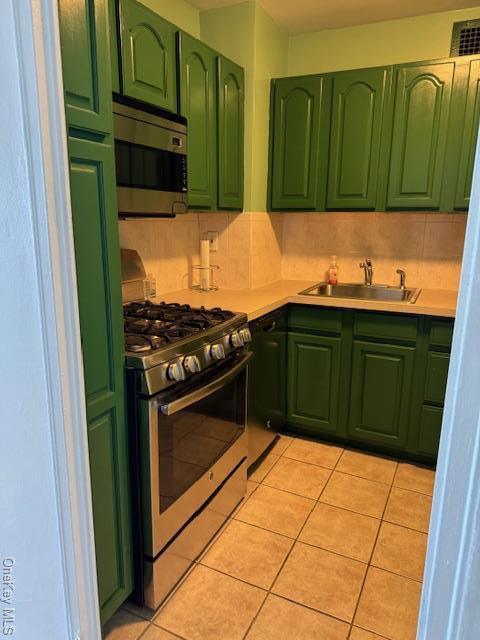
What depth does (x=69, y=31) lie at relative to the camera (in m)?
1.07

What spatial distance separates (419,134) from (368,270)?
0.85 meters

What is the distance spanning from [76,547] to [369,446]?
1978 mm

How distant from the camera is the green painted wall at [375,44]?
2531mm

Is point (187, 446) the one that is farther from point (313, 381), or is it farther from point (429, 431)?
point (429, 431)

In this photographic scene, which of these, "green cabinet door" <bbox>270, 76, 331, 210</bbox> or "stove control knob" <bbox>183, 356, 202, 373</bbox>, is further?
"green cabinet door" <bbox>270, 76, 331, 210</bbox>

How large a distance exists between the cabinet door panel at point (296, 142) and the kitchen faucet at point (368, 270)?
52cm

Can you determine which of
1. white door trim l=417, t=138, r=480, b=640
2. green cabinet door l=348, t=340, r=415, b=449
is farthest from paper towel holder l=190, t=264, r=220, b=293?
white door trim l=417, t=138, r=480, b=640

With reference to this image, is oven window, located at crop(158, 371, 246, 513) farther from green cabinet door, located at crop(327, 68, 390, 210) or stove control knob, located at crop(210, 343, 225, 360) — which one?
green cabinet door, located at crop(327, 68, 390, 210)

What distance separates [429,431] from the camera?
2.44m

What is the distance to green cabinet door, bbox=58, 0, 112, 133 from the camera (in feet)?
3.54

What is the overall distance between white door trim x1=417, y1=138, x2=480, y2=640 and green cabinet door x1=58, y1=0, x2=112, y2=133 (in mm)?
979

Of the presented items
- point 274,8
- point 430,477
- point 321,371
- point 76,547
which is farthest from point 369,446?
point 274,8

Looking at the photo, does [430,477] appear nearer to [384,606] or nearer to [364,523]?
[364,523]

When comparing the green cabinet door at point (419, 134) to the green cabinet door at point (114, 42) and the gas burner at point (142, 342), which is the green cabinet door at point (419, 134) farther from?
the gas burner at point (142, 342)
